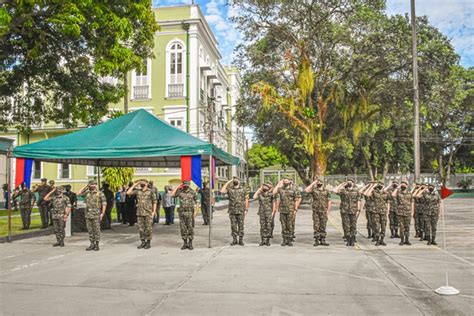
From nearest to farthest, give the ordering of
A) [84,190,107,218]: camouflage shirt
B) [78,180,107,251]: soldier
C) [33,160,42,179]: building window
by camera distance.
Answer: [78,180,107,251]: soldier → [84,190,107,218]: camouflage shirt → [33,160,42,179]: building window

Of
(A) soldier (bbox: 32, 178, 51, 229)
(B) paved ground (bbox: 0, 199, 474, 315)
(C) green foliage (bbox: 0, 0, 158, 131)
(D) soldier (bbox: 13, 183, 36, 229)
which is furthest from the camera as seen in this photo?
(A) soldier (bbox: 32, 178, 51, 229)

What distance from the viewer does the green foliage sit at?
15.0m

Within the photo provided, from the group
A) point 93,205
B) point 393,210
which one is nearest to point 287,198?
point 393,210

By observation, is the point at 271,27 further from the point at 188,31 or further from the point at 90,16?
the point at 90,16

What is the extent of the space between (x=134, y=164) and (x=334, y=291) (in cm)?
1401

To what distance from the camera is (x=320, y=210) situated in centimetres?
1270

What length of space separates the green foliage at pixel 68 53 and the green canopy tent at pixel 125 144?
2.60 m

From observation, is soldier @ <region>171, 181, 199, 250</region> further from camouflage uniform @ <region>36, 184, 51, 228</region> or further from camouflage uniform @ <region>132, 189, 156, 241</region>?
camouflage uniform @ <region>36, 184, 51, 228</region>

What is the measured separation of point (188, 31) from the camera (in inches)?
1480

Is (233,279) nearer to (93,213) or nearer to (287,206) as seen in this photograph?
(287,206)

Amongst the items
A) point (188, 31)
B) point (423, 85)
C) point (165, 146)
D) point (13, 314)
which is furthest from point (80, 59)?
point (188, 31)

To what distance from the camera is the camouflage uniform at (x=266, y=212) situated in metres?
12.8

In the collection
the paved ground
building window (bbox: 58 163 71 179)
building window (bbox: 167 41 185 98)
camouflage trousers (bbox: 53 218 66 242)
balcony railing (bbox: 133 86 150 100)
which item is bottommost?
the paved ground

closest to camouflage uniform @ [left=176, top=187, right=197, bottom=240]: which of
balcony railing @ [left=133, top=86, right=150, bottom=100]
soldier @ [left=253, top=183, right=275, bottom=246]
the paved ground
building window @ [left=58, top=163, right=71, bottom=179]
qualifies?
the paved ground
